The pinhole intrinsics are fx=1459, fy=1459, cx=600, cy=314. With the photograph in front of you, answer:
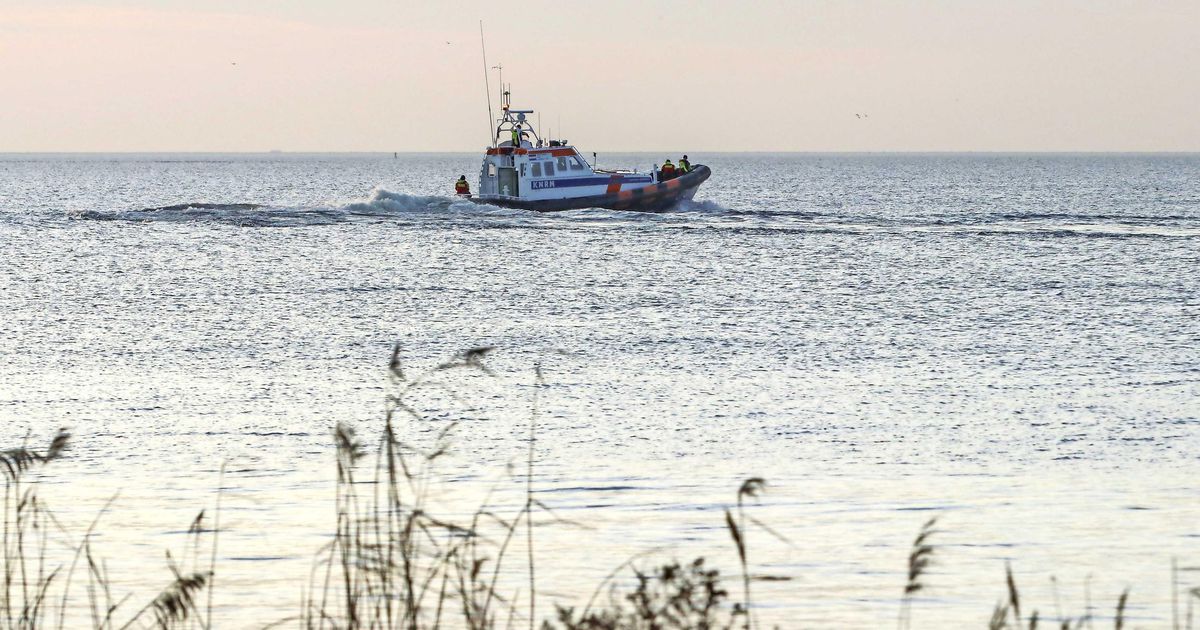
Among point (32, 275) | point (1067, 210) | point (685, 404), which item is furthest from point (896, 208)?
point (685, 404)

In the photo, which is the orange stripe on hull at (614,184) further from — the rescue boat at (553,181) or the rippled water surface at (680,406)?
the rippled water surface at (680,406)

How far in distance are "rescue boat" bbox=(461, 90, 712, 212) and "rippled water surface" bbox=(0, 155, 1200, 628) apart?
1084 cm

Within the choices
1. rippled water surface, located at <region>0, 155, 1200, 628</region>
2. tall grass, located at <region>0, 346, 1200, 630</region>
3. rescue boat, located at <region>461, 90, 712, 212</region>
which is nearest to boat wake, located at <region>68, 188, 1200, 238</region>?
rescue boat, located at <region>461, 90, 712, 212</region>

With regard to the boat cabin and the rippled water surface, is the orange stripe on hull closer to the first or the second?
the boat cabin

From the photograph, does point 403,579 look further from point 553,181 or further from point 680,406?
point 553,181

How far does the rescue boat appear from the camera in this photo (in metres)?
43.9

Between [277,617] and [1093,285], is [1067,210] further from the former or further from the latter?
[277,617]

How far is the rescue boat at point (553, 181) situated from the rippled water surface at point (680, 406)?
35.6 feet

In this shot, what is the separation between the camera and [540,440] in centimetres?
1083

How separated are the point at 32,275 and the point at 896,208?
138 feet

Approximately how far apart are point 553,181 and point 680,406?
3211 centimetres

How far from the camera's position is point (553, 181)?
44469 mm

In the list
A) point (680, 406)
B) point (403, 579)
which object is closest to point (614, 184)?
point (680, 406)

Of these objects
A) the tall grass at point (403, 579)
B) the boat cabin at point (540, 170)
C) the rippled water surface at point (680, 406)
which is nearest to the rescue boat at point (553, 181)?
the boat cabin at point (540, 170)
